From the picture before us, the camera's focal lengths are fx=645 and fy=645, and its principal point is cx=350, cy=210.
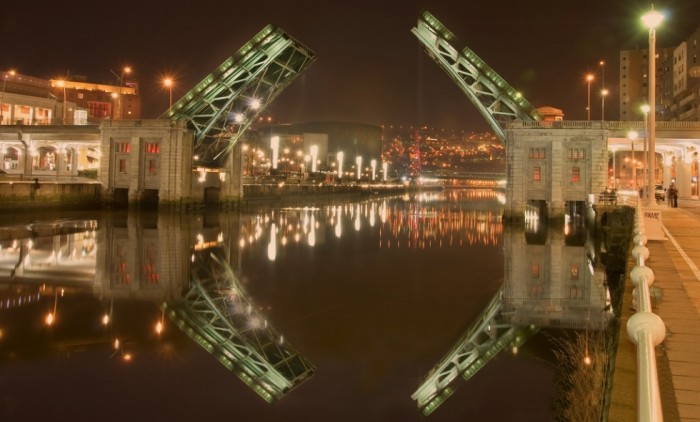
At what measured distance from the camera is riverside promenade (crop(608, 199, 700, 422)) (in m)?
5.44

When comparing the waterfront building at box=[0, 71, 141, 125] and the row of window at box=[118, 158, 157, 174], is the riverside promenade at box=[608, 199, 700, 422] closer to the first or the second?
the row of window at box=[118, 158, 157, 174]

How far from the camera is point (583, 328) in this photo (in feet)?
46.1

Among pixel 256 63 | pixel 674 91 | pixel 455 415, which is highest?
pixel 674 91

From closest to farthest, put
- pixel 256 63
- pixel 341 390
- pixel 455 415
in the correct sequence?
pixel 455 415 → pixel 341 390 → pixel 256 63

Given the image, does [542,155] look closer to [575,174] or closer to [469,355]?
[575,174]

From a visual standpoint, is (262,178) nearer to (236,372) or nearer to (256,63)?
(256,63)

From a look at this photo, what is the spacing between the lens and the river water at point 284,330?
9.54 metres

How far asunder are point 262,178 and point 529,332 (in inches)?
2829

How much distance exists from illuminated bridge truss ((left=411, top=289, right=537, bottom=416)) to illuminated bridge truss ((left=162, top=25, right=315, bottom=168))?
26790 millimetres

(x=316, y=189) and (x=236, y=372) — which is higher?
(x=316, y=189)

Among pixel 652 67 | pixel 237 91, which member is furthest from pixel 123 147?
pixel 652 67

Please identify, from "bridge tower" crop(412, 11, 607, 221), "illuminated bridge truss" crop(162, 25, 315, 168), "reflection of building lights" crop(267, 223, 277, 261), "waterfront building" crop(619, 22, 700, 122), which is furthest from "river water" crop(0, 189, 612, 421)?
"waterfront building" crop(619, 22, 700, 122)

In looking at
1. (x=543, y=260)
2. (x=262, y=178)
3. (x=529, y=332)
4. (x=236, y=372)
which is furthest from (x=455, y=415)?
(x=262, y=178)

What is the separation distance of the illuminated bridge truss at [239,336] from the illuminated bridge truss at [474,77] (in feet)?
72.8
